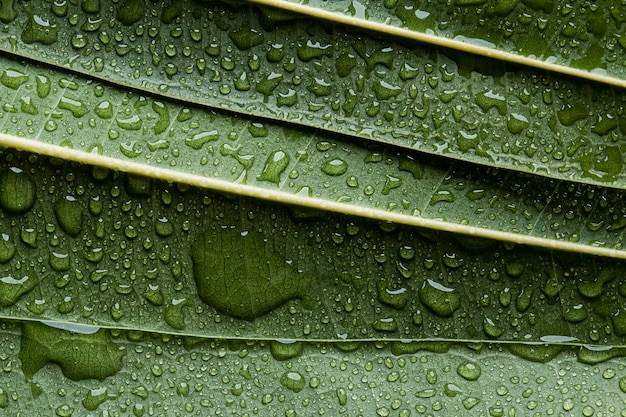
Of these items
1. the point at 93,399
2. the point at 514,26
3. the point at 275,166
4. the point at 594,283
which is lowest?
the point at 93,399

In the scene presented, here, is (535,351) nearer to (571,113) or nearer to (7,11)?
(571,113)

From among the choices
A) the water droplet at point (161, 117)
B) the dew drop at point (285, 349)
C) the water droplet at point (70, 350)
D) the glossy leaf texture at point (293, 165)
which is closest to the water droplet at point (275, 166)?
the glossy leaf texture at point (293, 165)

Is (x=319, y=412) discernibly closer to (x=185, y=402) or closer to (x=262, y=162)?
(x=185, y=402)

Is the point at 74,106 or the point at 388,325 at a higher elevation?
the point at 74,106

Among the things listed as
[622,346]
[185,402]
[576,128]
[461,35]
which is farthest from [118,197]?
[622,346]

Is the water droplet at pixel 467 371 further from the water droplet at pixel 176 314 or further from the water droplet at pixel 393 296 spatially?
the water droplet at pixel 176 314

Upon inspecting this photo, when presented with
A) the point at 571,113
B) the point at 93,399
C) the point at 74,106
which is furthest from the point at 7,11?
the point at 571,113
